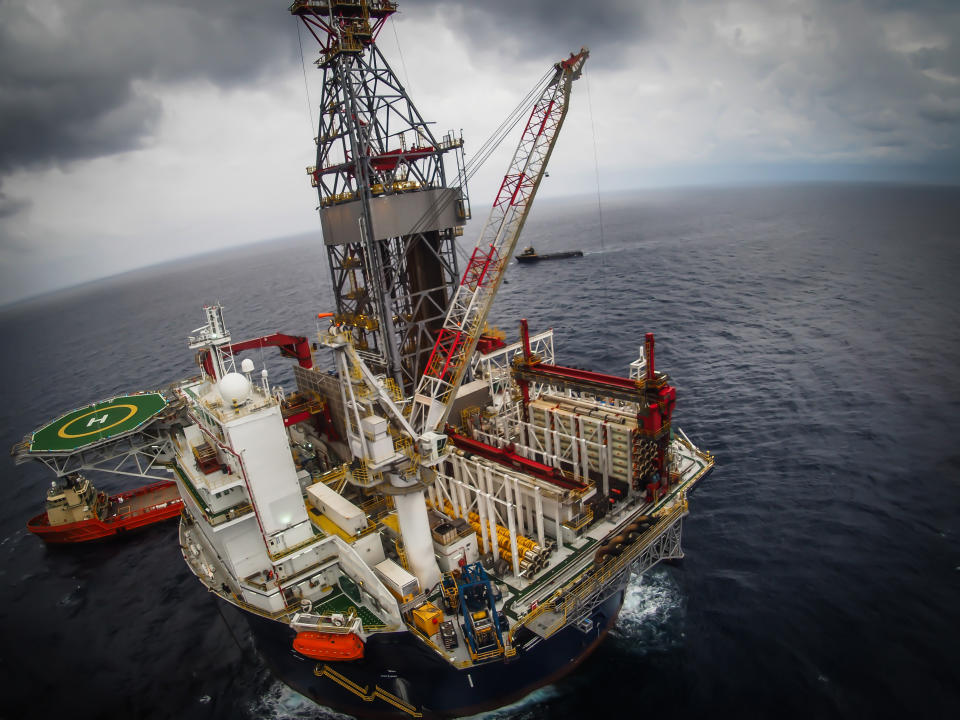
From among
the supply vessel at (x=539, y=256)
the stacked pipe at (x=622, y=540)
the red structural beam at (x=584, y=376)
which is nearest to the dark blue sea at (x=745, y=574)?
the stacked pipe at (x=622, y=540)

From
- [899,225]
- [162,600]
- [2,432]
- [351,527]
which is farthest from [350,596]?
[899,225]

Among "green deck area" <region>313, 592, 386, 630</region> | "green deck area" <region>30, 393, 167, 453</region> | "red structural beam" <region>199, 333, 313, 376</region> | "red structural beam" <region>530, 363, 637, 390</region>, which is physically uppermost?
"red structural beam" <region>199, 333, 313, 376</region>

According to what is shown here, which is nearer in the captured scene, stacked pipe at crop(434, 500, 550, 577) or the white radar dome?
the white radar dome

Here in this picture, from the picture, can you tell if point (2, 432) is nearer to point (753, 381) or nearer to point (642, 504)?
point (642, 504)

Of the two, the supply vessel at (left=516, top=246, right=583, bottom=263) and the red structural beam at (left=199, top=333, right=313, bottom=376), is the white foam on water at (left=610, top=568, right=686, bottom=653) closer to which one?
the red structural beam at (left=199, top=333, right=313, bottom=376)

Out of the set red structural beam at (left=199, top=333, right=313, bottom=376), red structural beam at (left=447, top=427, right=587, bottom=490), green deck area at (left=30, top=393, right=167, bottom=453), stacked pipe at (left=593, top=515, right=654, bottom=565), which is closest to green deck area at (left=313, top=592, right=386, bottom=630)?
red structural beam at (left=447, top=427, right=587, bottom=490)

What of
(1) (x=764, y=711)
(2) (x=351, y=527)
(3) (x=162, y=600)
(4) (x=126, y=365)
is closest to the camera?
(1) (x=764, y=711)
